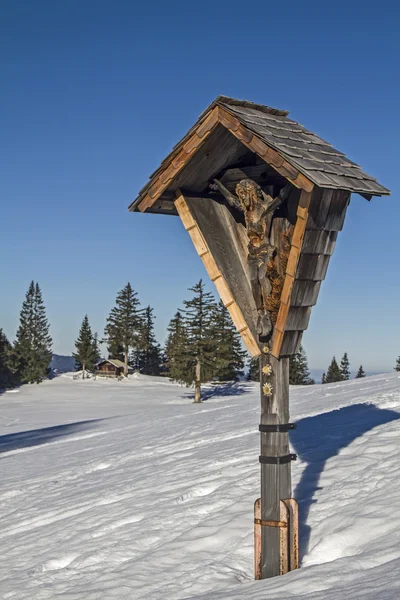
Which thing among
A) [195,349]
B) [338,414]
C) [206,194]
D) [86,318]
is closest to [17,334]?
[86,318]

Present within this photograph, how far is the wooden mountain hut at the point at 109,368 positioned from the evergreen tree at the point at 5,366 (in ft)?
33.8

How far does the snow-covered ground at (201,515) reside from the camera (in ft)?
19.7

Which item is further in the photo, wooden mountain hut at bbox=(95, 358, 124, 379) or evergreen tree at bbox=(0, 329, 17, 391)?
wooden mountain hut at bbox=(95, 358, 124, 379)

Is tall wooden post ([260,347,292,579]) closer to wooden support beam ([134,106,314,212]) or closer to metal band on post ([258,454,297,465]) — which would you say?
metal band on post ([258,454,297,465])

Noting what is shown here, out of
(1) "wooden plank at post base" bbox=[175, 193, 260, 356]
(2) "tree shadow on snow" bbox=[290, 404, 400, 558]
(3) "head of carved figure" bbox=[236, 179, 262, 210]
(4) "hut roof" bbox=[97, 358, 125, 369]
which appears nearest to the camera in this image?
(3) "head of carved figure" bbox=[236, 179, 262, 210]

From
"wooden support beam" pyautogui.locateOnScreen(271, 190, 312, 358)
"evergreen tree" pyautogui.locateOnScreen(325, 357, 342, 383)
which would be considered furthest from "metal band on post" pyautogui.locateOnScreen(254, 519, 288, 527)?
"evergreen tree" pyautogui.locateOnScreen(325, 357, 342, 383)

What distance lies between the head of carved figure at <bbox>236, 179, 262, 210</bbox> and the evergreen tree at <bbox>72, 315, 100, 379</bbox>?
193 ft

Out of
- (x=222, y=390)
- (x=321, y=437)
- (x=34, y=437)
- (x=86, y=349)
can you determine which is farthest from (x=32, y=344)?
(x=321, y=437)

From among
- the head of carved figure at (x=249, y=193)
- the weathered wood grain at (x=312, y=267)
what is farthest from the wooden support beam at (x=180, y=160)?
the weathered wood grain at (x=312, y=267)

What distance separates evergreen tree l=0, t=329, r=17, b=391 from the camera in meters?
57.5

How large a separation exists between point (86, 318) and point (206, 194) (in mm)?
61737

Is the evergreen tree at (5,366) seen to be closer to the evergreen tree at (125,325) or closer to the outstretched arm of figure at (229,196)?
A: the evergreen tree at (125,325)

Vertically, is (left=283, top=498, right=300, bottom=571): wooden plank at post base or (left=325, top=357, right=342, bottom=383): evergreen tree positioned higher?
(left=325, top=357, right=342, bottom=383): evergreen tree

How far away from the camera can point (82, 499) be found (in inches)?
428
